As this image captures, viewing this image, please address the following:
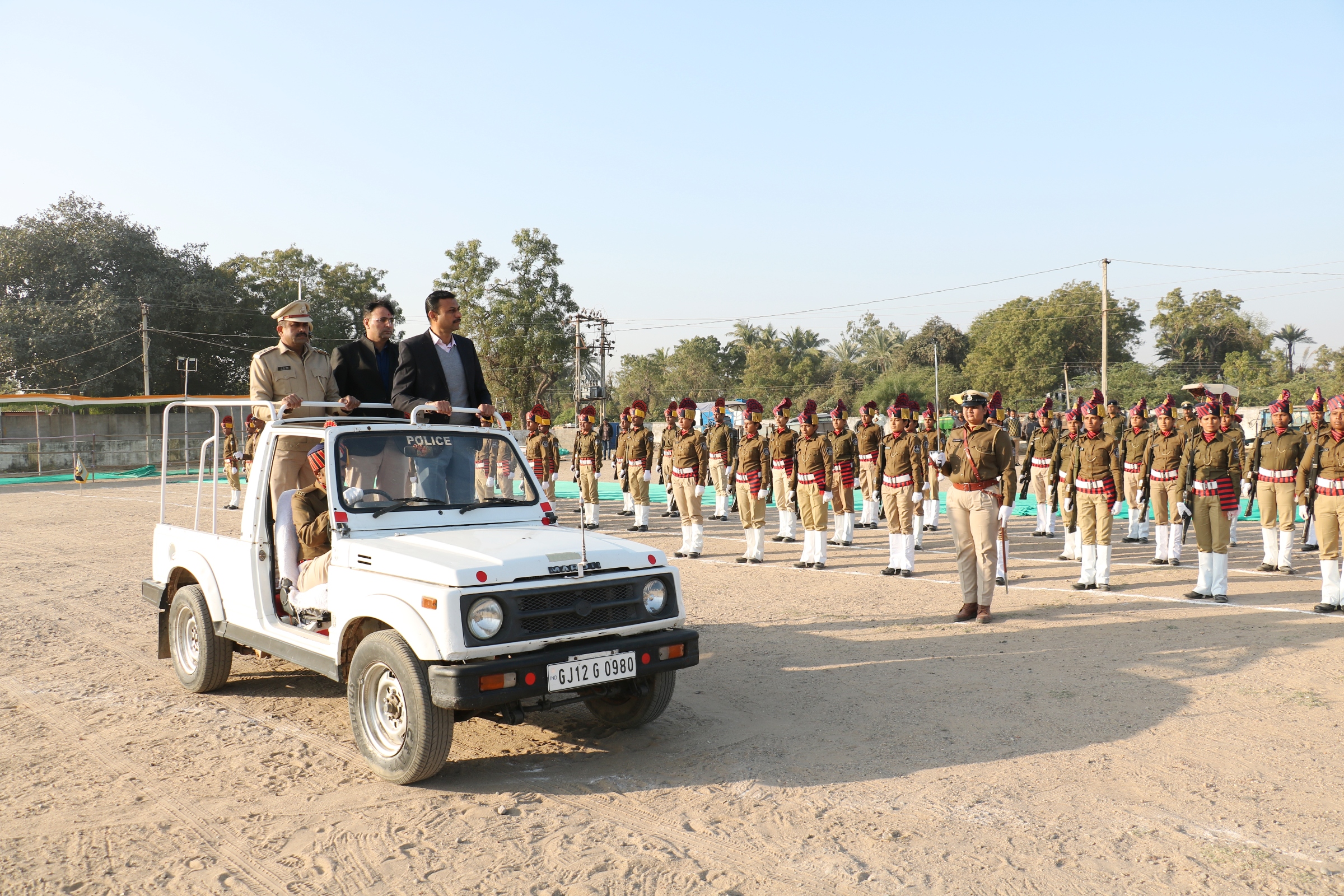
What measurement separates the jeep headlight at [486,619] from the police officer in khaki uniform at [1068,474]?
8401 millimetres

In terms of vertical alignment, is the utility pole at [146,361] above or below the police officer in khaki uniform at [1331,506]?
above

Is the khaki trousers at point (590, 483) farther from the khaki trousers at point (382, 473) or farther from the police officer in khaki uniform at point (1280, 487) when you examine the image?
the khaki trousers at point (382, 473)

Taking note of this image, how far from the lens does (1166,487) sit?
12789 millimetres

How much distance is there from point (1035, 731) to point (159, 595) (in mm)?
6269

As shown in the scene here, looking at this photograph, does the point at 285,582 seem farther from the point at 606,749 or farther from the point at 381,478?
the point at 606,749

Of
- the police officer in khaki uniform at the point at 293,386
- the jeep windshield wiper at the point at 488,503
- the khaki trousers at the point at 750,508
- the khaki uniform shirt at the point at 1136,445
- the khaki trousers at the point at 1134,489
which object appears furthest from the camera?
the khaki trousers at the point at 1134,489

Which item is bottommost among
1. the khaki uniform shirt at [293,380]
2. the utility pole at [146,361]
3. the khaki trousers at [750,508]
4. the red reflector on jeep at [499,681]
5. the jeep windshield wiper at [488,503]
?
the red reflector on jeep at [499,681]

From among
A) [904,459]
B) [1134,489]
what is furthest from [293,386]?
[1134,489]

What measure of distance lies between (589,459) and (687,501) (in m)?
4.01

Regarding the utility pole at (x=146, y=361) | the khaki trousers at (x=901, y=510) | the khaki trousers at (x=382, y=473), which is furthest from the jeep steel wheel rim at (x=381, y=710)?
the utility pole at (x=146, y=361)

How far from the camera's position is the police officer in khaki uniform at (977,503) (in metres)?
9.08

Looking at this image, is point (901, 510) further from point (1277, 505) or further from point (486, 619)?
point (486, 619)

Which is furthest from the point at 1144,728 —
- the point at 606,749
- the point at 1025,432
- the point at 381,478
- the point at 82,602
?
the point at 1025,432

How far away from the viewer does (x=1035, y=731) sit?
5.80m
